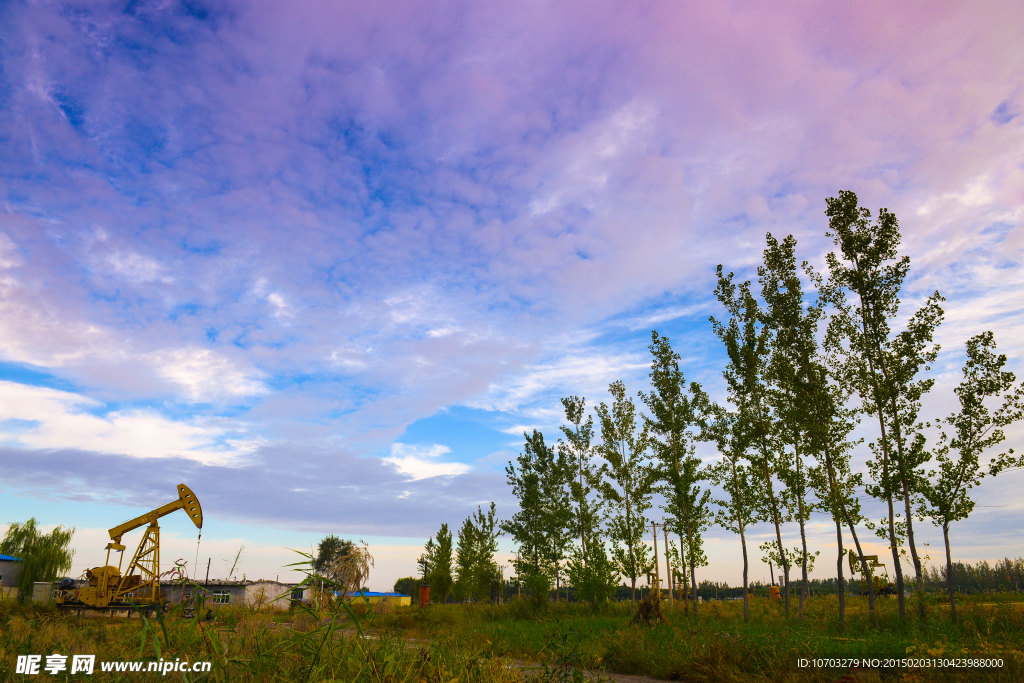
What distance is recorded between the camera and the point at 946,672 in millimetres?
6746

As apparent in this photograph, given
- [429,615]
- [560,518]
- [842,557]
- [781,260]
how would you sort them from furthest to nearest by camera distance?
[560,518]
[781,260]
[429,615]
[842,557]

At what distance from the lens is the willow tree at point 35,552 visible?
1471 inches

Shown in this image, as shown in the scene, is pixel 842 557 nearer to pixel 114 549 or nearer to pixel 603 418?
pixel 603 418

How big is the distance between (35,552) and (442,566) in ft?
97.9

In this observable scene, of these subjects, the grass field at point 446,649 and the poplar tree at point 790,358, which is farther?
the poplar tree at point 790,358

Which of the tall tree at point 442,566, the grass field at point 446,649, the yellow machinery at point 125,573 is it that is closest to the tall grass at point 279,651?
the grass field at point 446,649

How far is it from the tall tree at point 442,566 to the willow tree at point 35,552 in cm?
2496

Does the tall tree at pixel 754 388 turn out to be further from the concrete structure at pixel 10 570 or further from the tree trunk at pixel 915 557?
the concrete structure at pixel 10 570

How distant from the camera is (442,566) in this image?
36875 millimetres

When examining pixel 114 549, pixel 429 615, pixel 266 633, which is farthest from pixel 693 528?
pixel 114 549

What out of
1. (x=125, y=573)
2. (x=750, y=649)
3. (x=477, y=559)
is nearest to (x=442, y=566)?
(x=477, y=559)

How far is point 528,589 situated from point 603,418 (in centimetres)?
977

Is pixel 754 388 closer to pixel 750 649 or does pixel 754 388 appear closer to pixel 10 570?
pixel 750 649

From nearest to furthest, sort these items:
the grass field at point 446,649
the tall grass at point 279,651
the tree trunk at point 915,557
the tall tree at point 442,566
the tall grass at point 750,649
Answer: the tall grass at point 279,651 < the grass field at point 446,649 < the tall grass at point 750,649 < the tree trunk at point 915,557 < the tall tree at point 442,566
